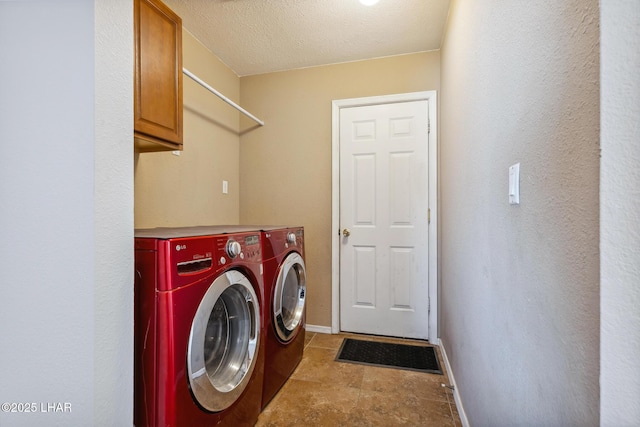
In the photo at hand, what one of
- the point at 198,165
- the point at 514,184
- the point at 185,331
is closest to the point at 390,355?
the point at 185,331

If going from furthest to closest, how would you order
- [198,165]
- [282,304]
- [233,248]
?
[198,165] < [282,304] < [233,248]

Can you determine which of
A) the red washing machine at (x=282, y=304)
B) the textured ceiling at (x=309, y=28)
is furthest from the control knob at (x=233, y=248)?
the textured ceiling at (x=309, y=28)

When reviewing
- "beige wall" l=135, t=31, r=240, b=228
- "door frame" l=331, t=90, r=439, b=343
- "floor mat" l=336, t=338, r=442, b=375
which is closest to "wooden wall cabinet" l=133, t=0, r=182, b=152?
"beige wall" l=135, t=31, r=240, b=228

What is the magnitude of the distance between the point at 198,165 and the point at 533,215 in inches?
89.2

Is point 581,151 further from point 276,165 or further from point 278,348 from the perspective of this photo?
point 276,165

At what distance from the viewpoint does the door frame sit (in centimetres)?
242

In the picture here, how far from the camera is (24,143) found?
79 cm

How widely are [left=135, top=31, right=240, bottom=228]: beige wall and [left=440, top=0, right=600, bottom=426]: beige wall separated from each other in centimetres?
192

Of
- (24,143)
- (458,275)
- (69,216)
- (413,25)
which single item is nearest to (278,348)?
(458,275)

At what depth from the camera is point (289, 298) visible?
1981 millimetres

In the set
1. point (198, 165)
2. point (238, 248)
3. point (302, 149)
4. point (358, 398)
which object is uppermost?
point (302, 149)

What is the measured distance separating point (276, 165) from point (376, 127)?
1022mm

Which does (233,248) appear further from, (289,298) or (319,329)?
(319,329)

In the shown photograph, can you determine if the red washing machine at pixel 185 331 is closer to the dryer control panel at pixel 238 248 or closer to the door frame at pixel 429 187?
the dryer control panel at pixel 238 248
